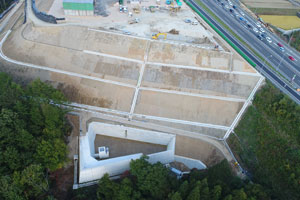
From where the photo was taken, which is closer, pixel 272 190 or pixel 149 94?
pixel 272 190

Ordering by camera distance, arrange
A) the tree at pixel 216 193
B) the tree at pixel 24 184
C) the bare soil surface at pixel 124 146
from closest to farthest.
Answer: the tree at pixel 216 193 → the tree at pixel 24 184 → the bare soil surface at pixel 124 146

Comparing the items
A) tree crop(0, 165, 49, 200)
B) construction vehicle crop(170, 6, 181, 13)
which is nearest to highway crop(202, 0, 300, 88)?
construction vehicle crop(170, 6, 181, 13)

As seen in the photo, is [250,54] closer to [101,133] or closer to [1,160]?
[101,133]

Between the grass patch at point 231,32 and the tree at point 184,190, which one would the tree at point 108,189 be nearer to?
the tree at point 184,190

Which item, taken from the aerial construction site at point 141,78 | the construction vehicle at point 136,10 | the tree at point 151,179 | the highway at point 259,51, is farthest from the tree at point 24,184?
the highway at point 259,51

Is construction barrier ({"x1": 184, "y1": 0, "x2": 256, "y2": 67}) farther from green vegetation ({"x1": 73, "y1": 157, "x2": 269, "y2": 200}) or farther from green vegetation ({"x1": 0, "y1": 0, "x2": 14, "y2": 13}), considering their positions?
green vegetation ({"x1": 0, "y1": 0, "x2": 14, "y2": 13})

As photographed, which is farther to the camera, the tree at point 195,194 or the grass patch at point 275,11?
the grass patch at point 275,11

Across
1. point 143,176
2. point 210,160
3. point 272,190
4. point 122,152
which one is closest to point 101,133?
point 122,152

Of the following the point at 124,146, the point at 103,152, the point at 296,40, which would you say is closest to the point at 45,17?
the point at 103,152
